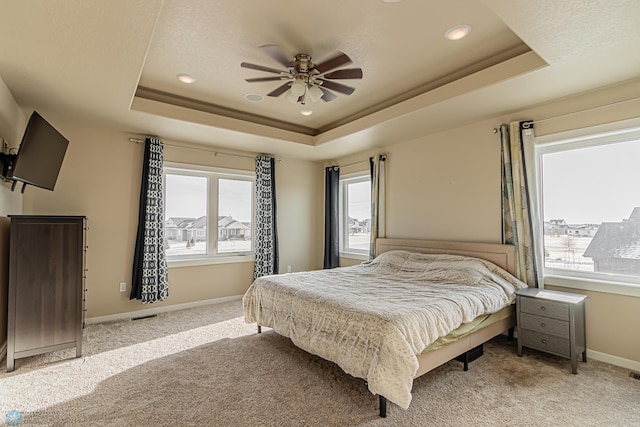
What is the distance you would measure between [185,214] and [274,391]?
3.22 metres

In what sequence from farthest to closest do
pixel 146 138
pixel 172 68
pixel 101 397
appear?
pixel 146 138 < pixel 172 68 < pixel 101 397

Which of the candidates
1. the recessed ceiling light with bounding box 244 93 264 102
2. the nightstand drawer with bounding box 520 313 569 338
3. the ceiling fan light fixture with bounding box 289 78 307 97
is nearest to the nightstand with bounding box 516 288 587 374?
the nightstand drawer with bounding box 520 313 569 338

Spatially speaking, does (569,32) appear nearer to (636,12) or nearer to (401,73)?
(636,12)

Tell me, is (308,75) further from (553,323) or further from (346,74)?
(553,323)

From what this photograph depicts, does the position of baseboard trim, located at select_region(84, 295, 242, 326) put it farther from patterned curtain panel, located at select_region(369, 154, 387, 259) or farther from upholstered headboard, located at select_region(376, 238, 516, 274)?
upholstered headboard, located at select_region(376, 238, 516, 274)

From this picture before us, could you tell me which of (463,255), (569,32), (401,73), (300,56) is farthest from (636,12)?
(463,255)

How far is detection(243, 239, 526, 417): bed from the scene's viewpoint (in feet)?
6.65

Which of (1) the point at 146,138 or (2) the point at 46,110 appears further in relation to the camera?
(1) the point at 146,138

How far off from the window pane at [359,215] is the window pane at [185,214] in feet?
8.39

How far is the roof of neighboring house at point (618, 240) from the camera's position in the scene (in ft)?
9.14

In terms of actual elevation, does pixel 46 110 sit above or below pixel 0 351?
above

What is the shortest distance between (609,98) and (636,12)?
1315 millimetres

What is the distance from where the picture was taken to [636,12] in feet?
5.93

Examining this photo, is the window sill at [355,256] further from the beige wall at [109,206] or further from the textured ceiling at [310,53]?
the textured ceiling at [310,53]
